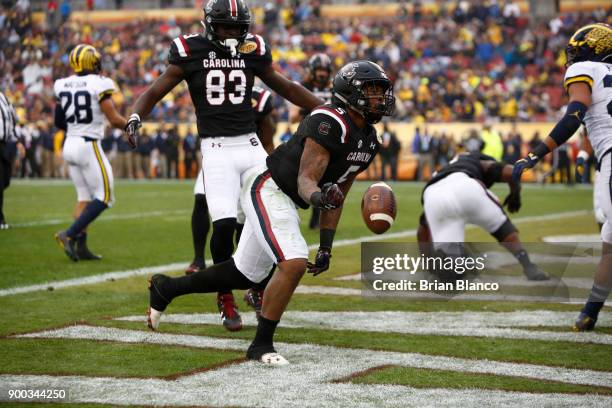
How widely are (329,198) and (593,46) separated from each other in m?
2.31

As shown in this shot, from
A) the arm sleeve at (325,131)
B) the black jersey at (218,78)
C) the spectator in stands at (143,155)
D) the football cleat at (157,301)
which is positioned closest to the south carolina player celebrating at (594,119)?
the arm sleeve at (325,131)

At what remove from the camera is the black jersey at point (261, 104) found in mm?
7594

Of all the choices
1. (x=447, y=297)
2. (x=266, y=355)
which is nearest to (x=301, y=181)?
(x=266, y=355)

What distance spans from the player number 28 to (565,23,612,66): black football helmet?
205 centimetres

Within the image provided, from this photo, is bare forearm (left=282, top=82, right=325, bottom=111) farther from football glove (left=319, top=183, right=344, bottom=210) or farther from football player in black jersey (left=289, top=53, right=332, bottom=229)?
football player in black jersey (left=289, top=53, right=332, bottom=229)

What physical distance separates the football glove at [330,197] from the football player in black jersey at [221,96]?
1460 mm

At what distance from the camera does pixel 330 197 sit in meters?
4.59

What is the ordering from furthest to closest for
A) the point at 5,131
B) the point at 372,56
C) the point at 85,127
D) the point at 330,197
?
1. the point at 372,56
2. the point at 5,131
3. the point at 85,127
4. the point at 330,197

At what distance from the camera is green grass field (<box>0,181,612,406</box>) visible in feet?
14.1

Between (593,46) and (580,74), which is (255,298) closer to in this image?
(580,74)

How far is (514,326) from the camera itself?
19.5ft

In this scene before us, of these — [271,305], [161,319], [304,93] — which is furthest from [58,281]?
[271,305]

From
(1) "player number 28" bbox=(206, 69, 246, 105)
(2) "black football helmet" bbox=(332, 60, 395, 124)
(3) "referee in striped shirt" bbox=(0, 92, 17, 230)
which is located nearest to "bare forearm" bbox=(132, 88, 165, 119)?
(1) "player number 28" bbox=(206, 69, 246, 105)

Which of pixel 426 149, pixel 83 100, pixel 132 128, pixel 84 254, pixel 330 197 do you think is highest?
pixel 132 128
